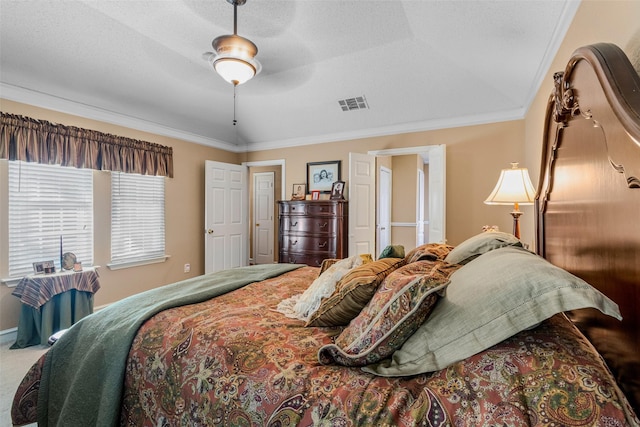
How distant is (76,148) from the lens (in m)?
3.49

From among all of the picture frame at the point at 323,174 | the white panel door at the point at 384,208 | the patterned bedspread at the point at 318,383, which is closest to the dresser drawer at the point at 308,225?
the picture frame at the point at 323,174

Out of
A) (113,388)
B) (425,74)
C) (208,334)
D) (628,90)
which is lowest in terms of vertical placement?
(113,388)

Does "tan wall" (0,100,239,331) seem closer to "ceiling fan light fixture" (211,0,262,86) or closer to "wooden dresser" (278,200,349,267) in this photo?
"wooden dresser" (278,200,349,267)

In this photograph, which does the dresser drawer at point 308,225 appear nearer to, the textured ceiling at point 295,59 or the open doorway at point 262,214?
the textured ceiling at point 295,59

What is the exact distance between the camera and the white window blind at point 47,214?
10.1 feet

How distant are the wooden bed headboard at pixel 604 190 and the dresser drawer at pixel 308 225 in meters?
3.20

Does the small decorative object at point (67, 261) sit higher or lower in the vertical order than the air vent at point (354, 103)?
lower

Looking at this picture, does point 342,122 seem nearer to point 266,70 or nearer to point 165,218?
point 266,70

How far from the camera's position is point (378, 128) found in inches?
178

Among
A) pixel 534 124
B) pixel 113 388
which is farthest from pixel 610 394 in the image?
pixel 534 124

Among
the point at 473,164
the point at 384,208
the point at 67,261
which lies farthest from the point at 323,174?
the point at 67,261

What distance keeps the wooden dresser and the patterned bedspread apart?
2980mm

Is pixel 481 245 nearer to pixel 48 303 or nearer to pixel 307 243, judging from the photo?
→ pixel 307 243

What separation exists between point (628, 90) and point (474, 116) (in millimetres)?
3472
